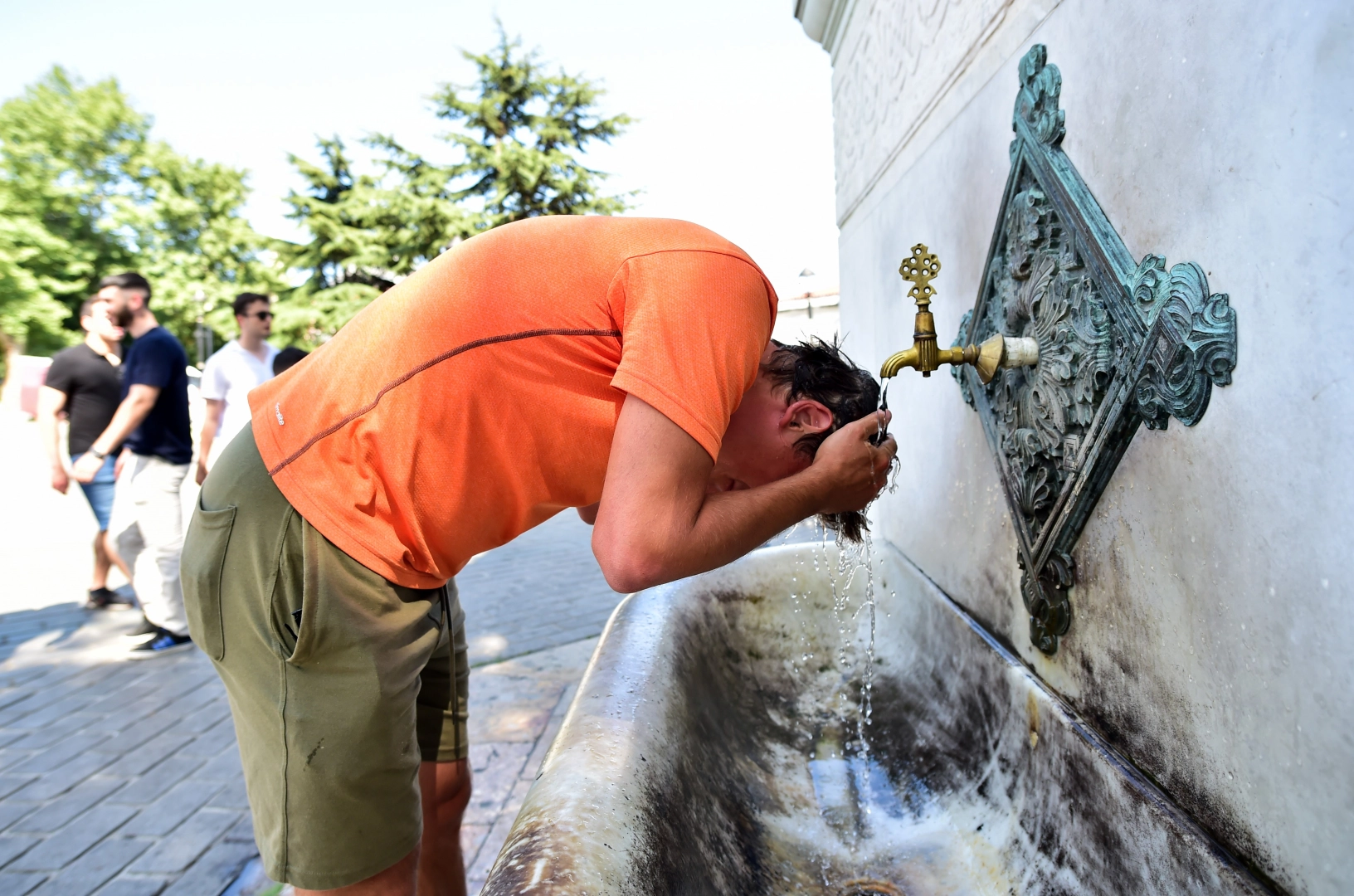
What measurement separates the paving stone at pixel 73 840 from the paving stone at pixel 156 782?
2.2 inches

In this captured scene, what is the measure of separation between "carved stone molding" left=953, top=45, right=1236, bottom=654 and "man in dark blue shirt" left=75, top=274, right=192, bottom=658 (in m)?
3.77

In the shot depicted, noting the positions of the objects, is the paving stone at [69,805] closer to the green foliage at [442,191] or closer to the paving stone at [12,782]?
the paving stone at [12,782]

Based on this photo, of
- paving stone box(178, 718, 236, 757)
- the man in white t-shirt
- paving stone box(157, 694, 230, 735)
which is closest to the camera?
paving stone box(178, 718, 236, 757)

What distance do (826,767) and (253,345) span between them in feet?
12.6

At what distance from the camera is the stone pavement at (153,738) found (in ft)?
7.09

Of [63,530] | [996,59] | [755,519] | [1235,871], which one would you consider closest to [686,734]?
[755,519]

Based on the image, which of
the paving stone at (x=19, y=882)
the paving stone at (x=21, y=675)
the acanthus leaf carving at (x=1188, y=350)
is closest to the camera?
the acanthus leaf carving at (x=1188, y=350)

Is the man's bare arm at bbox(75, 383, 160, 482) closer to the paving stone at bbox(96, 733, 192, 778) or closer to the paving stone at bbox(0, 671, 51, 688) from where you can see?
the paving stone at bbox(0, 671, 51, 688)

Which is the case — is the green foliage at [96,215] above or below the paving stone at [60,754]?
above

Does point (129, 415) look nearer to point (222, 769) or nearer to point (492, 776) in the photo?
point (222, 769)

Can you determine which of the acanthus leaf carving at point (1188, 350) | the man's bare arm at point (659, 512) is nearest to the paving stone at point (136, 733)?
→ the man's bare arm at point (659, 512)

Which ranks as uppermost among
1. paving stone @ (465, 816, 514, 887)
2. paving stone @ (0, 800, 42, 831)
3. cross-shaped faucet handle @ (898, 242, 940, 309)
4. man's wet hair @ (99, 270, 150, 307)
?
man's wet hair @ (99, 270, 150, 307)

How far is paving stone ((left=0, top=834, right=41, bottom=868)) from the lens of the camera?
2166mm

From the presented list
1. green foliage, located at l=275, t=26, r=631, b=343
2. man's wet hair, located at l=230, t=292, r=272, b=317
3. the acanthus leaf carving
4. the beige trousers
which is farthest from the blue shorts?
green foliage, located at l=275, t=26, r=631, b=343
